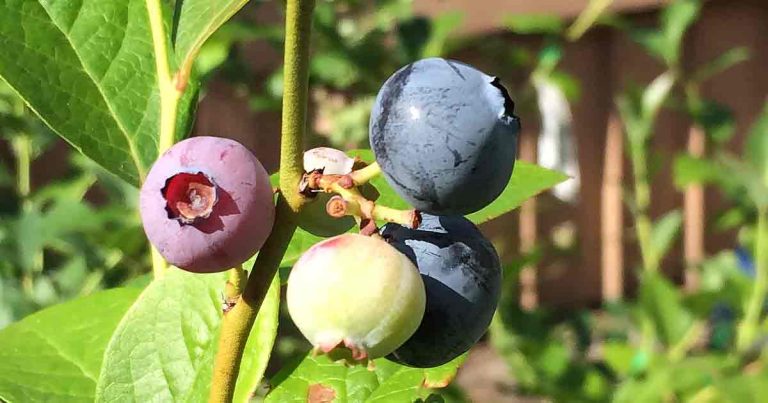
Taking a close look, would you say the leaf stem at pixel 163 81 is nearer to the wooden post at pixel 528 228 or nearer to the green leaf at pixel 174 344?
the green leaf at pixel 174 344

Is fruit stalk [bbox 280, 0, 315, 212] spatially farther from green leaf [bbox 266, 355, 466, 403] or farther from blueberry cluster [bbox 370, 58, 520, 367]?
green leaf [bbox 266, 355, 466, 403]

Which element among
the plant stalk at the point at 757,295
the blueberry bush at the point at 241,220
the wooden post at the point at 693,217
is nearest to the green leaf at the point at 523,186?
the blueberry bush at the point at 241,220

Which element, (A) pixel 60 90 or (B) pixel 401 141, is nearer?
(B) pixel 401 141

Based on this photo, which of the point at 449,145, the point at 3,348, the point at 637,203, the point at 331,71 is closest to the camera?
the point at 449,145

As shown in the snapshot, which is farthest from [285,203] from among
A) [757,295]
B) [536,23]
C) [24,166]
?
[536,23]

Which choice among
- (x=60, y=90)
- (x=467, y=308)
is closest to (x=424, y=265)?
(x=467, y=308)

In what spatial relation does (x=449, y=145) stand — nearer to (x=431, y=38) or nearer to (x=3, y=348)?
(x=3, y=348)
